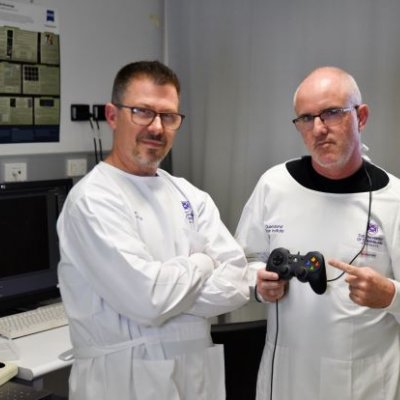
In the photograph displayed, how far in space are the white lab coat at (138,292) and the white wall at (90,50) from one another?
1149mm

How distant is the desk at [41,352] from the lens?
199cm

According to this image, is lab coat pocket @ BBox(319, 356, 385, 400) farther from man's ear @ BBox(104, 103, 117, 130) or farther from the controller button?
man's ear @ BBox(104, 103, 117, 130)

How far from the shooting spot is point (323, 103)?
177cm

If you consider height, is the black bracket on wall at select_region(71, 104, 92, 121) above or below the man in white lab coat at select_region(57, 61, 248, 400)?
above

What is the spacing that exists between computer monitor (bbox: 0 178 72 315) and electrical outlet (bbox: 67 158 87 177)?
0.34 metres

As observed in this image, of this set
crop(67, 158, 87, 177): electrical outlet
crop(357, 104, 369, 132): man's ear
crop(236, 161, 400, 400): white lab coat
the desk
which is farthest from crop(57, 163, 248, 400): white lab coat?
crop(67, 158, 87, 177): electrical outlet

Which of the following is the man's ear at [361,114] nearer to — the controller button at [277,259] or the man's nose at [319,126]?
the man's nose at [319,126]

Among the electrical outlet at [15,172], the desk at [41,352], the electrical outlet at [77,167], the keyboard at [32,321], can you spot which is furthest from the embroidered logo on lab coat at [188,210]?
the electrical outlet at [77,167]

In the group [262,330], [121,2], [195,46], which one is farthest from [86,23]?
[262,330]


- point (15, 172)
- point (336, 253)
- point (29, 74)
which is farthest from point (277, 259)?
point (29, 74)

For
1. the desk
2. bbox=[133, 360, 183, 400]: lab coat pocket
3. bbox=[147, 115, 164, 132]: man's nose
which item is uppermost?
bbox=[147, 115, 164, 132]: man's nose

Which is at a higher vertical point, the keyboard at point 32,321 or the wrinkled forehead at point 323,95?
the wrinkled forehead at point 323,95

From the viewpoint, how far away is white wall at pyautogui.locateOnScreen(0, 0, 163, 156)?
283cm

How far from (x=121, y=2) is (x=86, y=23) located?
29 centimetres
